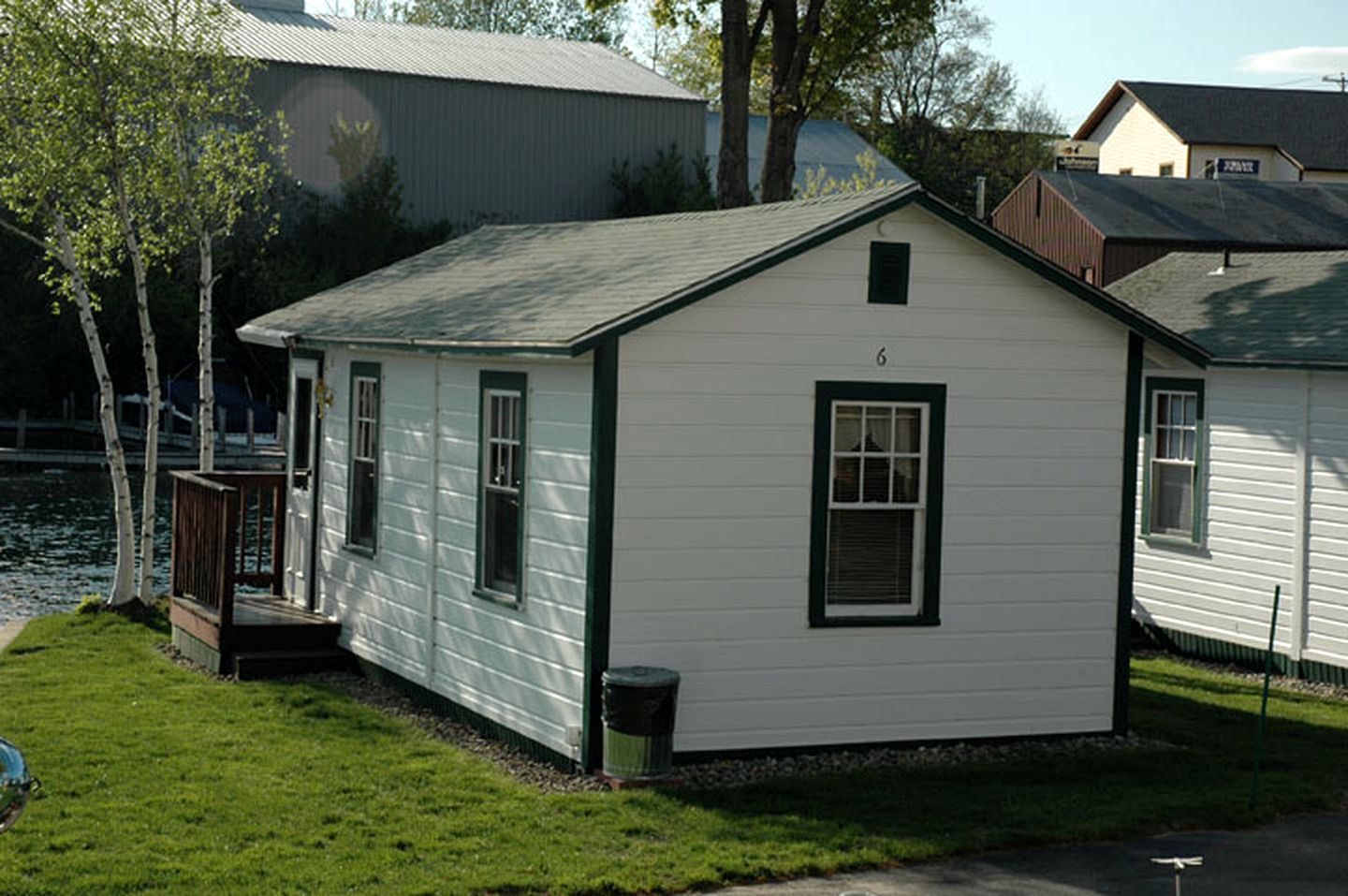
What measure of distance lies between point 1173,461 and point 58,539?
21155 millimetres

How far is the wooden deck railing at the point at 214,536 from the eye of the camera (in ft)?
54.2

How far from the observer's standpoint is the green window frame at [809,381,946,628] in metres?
13.1

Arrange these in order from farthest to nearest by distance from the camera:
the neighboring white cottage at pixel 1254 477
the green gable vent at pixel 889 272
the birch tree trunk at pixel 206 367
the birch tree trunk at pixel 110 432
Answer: the birch tree trunk at pixel 206 367
the birch tree trunk at pixel 110 432
the neighboring white cottage at pixel 1254 477
the green gable vent at pixel 889 272

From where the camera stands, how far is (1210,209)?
41.5 metres

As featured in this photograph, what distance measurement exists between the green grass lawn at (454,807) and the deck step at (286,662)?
959mm

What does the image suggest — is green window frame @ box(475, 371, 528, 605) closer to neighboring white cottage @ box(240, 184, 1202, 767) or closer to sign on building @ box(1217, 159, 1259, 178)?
neighboring white cottage @ box(240, 184, 1202, 767)

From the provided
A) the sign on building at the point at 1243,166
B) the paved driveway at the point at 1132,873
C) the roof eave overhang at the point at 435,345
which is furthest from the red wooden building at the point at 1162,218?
the paved driveway at the point at 1132,873

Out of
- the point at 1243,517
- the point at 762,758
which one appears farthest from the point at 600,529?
the point at 1243,517

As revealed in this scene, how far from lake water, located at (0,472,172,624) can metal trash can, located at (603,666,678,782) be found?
44.9 feet

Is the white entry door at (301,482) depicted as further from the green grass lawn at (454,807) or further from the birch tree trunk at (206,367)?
the birch tree trunk at (206,367)

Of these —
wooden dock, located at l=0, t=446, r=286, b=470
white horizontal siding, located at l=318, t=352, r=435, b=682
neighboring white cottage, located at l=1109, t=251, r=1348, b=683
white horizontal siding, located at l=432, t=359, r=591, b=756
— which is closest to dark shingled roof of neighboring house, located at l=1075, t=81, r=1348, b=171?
wooden dock, located at l=0, t=446, r=286, b=470

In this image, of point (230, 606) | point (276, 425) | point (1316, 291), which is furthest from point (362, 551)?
point (276, 425)

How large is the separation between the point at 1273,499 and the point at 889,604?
6.28 metres

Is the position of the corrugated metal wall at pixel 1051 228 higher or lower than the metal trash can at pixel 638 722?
higher
